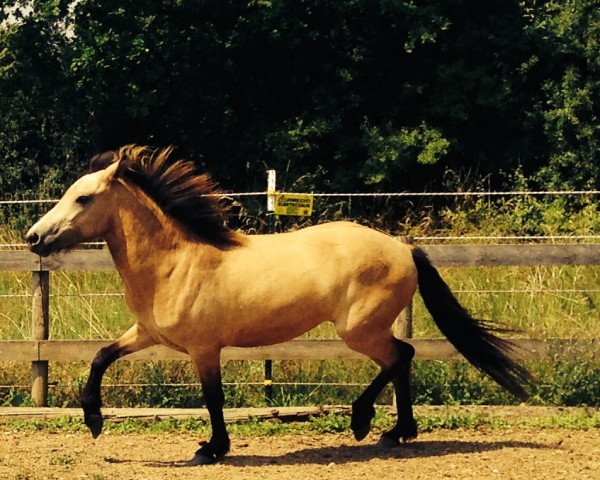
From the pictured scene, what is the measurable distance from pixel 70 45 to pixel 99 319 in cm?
977

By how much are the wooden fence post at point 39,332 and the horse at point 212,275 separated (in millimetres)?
1680

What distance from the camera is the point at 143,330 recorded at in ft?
25.1

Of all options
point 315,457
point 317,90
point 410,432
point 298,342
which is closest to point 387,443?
point 410,432

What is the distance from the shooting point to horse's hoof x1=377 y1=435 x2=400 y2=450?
25.8ft

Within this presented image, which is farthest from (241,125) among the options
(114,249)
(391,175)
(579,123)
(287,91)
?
(114,249)

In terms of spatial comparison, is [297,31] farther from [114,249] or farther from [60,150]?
[114,249]

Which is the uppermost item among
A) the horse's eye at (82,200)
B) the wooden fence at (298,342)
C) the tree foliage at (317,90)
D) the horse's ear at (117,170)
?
the tree foliage at (317,90)

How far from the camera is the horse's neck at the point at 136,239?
25.0ft

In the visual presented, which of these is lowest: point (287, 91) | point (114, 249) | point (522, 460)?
point (522, 460)

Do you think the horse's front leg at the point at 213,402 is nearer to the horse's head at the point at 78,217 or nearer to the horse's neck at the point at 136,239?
Result: the horse's neck at the point at 136,239

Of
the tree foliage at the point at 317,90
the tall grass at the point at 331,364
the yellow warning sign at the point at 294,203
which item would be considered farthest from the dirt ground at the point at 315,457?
the tree foliage at the point at 317,90

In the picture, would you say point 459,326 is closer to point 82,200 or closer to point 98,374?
point 98,374

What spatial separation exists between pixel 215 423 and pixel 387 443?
115 centimetres

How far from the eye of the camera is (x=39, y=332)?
9.33 meters
